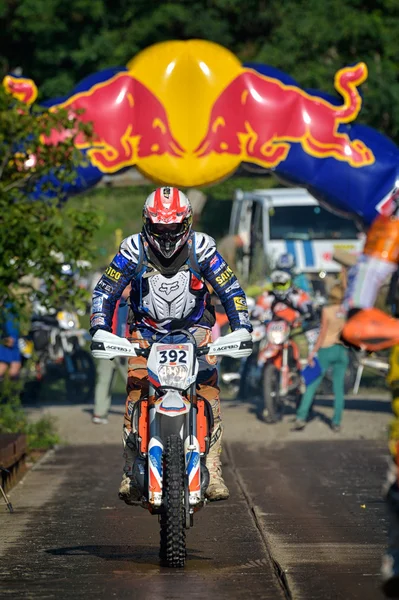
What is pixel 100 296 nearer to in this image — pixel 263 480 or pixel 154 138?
pixel 263 480

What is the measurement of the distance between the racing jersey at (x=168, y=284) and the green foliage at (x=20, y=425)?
602 cm

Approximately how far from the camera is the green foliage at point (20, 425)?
14.5 m

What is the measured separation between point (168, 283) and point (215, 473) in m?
1.15

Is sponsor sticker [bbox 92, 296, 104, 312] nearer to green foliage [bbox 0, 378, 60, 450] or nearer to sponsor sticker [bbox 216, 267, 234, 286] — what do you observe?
sponsor sticker [bbox 216, 267, 234, 286]

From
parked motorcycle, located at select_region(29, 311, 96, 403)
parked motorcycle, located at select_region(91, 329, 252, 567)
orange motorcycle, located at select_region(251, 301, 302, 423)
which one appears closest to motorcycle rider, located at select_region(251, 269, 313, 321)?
orange motorcycle, located at select_region(251, 301, 302, 423)

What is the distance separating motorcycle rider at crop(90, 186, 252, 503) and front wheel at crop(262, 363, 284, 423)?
8.63 metres

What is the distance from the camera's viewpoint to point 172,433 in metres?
7.79

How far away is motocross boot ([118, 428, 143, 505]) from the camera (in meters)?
8.05

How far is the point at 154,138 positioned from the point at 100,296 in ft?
27.6

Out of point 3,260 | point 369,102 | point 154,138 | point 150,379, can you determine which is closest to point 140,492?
point 150,379

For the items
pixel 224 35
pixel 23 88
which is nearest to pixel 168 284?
pixel 23 88

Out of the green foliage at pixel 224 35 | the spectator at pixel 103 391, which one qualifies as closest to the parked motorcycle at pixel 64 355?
the spectator at pixel 103 391

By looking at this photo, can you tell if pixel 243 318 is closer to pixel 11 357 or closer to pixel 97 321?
pixel 97 321

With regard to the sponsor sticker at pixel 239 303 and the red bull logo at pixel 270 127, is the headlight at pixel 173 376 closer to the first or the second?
the sponsor sticker at pixel 239 303
